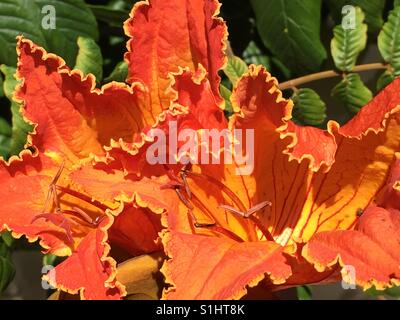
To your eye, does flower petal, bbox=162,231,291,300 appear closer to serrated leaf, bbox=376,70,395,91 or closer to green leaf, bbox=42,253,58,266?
serrated leaf, bbox=376,70,395,91

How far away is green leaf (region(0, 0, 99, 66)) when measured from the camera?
1.01 m

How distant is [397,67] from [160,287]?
0.43m

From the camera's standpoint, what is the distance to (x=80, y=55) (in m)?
1.00

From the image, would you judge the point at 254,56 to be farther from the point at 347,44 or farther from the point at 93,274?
the point at 93,274

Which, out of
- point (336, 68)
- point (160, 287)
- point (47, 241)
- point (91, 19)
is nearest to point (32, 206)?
point (47, 241)

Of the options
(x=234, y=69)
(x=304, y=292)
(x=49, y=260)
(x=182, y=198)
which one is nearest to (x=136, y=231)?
(x=182, y=198)

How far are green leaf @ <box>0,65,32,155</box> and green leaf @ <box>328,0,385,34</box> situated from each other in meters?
0.45

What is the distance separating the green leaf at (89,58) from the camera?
0.99m

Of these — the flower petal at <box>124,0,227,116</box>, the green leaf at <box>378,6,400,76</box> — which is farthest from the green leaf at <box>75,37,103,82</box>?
the green leaf at <box>378,6,400,76</box>

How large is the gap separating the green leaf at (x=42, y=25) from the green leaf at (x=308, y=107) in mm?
321

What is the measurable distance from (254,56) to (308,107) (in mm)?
224

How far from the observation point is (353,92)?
3.25 feet

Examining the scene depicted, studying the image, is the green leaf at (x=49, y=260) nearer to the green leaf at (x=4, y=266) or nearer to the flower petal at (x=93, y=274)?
the green leaf at (x=4, y=266)

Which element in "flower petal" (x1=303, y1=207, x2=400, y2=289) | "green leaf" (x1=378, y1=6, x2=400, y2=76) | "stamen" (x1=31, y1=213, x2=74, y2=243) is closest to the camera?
"flower petal" (x1=303, y1=207, x2=400, y2=289)
